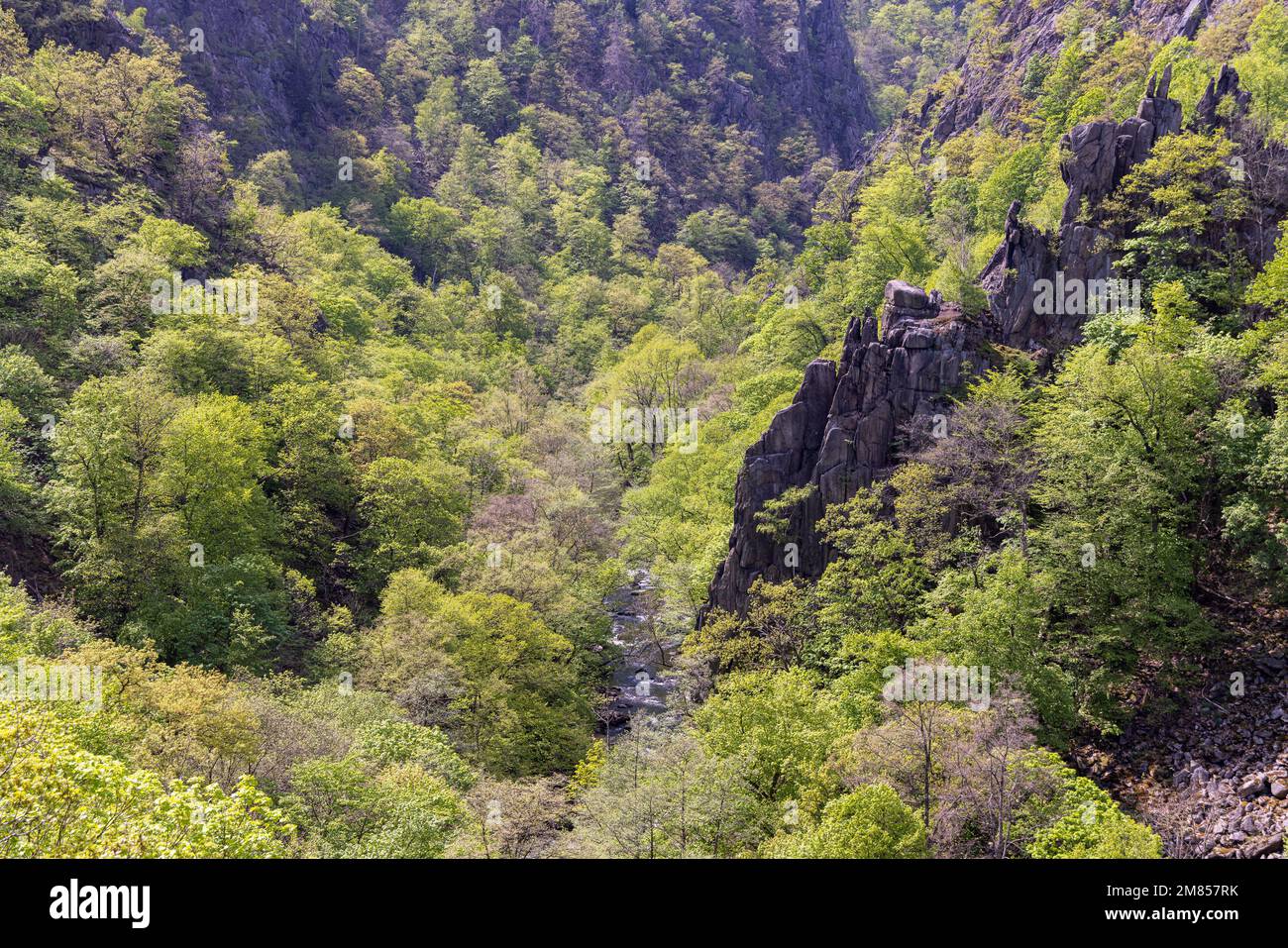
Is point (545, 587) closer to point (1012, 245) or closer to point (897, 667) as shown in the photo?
point (897, 667)

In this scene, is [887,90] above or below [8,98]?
above

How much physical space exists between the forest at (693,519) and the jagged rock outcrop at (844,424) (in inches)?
7.8

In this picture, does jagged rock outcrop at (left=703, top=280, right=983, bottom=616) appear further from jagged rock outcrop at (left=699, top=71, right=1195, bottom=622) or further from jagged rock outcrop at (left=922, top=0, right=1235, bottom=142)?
jagged rock outcrop at (left=922, top=0, right=1235, bottom=142)

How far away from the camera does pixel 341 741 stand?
2809 centimetres

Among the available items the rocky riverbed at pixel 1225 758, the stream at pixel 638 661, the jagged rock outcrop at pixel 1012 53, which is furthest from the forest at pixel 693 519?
the jagged rock outcrop at pixel 1012 53

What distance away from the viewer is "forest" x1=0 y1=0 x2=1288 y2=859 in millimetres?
23422

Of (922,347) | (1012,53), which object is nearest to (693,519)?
(922,347)

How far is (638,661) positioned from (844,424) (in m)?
18.3

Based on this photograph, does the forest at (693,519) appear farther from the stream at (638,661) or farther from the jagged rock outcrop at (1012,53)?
the jagged rock outcrop at (1012,53)
